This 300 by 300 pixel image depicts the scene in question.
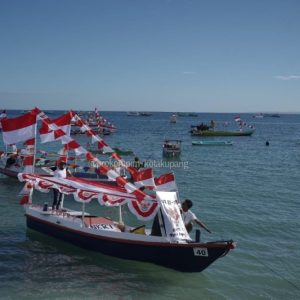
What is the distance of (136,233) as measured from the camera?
14297 millimetres

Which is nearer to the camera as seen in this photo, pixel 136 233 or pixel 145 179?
pixel 136 233

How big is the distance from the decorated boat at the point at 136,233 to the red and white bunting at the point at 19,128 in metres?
1.88

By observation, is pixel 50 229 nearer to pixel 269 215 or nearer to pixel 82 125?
pixel 82 125

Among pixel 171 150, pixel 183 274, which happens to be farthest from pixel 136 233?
pixel 171 150

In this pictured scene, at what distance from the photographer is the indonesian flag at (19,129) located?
54.5 feet

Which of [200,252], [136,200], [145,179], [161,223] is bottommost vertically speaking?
[200,252]

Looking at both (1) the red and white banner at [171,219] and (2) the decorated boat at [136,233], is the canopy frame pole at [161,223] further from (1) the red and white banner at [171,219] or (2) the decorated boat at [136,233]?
(1) the red and white banner at [171,219]

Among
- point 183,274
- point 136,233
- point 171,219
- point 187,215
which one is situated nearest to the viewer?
point 171,219

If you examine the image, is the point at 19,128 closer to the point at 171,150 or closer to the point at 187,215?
the point at 187,215

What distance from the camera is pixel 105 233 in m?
14.6

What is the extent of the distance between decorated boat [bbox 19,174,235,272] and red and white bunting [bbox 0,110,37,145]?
1882 millimetres

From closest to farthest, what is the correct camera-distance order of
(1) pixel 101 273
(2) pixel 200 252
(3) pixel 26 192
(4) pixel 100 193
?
(2) pixel 200 252 → (1) pixel 101 273 → (4) pixel 100 193 → (3) pixel 26 192

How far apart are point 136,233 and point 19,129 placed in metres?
6.40

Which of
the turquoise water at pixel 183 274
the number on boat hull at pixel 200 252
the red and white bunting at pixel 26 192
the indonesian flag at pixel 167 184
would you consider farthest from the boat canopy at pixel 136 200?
the turquoise water at pixel 183 274
